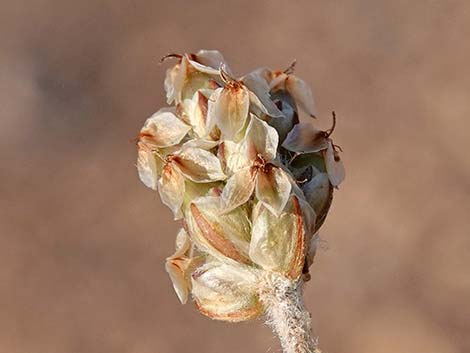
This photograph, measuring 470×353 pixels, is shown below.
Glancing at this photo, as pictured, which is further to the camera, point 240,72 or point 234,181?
point 240,72

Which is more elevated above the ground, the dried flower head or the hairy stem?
the dried flower head

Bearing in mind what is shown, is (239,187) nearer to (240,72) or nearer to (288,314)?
(288,314)

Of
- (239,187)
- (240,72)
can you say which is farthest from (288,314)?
(240,72)

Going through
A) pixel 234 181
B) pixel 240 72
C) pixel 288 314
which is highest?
pixel 234 181

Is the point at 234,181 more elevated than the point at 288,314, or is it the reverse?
the point at 234,181

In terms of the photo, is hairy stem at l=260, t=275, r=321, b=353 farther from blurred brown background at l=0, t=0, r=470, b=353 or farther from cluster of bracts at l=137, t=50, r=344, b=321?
blurred brown background at l=0, t=0, r=470, b=353

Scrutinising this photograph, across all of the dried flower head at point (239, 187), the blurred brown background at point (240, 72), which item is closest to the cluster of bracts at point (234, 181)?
the dried flower head at point (239, 187)

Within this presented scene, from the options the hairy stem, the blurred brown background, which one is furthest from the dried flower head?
the blurred brown background
